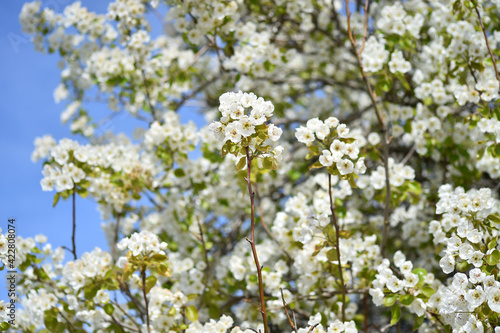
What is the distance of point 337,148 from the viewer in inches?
82.4

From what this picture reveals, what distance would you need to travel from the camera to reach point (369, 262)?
280 cm

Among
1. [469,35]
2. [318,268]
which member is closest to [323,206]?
[318,268]

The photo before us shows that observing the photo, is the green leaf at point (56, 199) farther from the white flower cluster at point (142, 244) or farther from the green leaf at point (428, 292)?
the green leaf at point (428, 292)

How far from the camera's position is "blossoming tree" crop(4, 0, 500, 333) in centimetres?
215

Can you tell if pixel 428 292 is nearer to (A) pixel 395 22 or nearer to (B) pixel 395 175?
(B) pixel 395 175

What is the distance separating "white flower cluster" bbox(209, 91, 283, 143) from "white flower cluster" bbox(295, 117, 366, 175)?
1.01ft

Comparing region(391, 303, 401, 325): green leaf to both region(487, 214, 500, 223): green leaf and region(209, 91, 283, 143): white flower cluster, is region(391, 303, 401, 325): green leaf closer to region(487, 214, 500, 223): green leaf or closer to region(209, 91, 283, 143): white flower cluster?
region(487, 214, 500, 223): green leaf

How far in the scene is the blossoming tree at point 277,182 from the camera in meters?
2.15

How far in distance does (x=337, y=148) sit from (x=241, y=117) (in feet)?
1.69

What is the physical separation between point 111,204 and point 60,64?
1.83 m

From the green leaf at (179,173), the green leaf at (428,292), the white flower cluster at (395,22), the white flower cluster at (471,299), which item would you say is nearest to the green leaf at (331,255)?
the green leaf at (428,292)

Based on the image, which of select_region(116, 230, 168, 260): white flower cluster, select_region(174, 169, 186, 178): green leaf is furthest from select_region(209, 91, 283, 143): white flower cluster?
select_region(174, 169, 186, 178): green leaf

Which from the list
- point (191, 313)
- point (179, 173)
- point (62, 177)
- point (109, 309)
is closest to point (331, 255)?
point (191, 313)

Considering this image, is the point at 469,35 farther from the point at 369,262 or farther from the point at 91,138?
the point at 91,138
